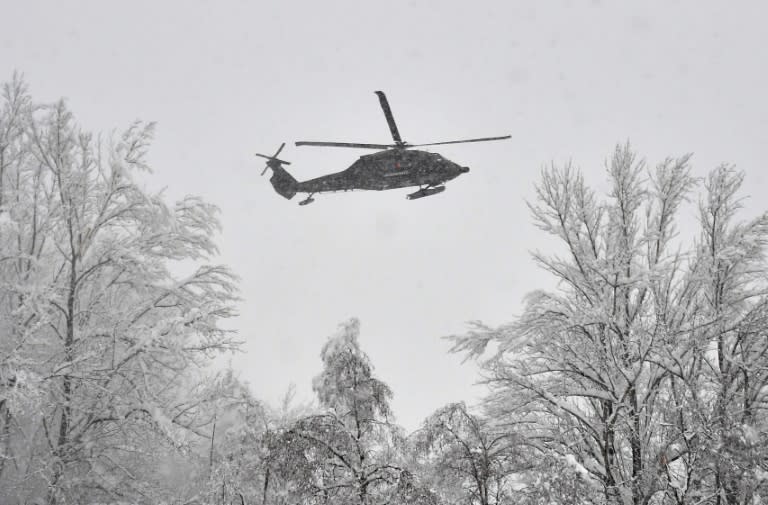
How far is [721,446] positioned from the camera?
231 inches

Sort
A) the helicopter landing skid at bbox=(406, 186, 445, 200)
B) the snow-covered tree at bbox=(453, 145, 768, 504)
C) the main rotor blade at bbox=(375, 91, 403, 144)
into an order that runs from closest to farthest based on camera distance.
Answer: the snow-covered tree at bbox=(453, 145, 768, 504), the main rotor blade at bbox=(375, 91, 403, 144), the helicopter landing skid at bbox=(406, 186, 445, 200)

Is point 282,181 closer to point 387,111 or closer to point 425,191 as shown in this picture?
point 425,191

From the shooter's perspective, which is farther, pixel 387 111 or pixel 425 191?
pixel 425 191

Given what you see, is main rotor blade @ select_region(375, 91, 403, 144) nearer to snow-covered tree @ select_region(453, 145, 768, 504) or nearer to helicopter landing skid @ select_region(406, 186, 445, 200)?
helicopter landing skid @ select_region(406, 186, 445, 200)

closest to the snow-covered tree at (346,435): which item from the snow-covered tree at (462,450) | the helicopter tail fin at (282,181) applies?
the snow-covered tree at (462,450)

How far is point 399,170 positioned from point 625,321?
823cm

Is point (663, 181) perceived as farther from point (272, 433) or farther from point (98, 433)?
point (98, 433)

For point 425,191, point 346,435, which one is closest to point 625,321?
point 346,435

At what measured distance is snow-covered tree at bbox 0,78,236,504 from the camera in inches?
406

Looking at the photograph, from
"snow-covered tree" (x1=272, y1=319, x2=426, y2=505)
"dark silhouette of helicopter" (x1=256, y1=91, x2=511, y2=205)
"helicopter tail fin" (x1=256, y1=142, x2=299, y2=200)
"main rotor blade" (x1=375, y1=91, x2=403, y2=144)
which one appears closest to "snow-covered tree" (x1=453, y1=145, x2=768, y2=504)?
"snow-covered tree" (x1=272, y1=319, x2=426, y2=505)

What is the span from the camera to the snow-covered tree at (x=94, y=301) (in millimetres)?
10305

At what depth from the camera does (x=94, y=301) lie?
452 inches

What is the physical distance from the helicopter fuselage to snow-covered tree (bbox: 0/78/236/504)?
227 inches

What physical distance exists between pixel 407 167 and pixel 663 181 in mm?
7305
